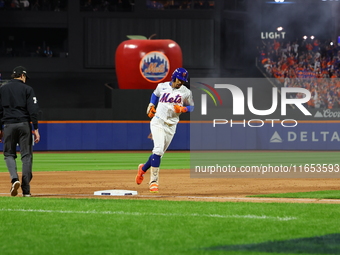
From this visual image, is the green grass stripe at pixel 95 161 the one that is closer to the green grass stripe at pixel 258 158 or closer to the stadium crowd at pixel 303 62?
the green grass stripe at pixel 258 158

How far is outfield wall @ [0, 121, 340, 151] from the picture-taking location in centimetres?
2469

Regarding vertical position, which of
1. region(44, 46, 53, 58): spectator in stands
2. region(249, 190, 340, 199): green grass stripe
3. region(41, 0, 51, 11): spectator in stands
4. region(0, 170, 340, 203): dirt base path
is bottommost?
region(0, 170, 340, 203): dirt base path

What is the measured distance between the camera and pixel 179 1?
121ft

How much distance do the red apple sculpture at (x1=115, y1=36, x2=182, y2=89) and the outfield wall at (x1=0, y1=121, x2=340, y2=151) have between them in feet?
10.7

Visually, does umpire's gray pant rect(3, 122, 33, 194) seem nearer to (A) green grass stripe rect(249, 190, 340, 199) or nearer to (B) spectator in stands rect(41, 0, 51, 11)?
(A) green grass stripe rect(249, 190, 340, 199)

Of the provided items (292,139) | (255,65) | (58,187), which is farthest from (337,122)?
(58,187)

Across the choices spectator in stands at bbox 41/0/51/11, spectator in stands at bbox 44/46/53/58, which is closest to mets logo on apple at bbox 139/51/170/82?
spectator in stands at bbox 44/46/53/58

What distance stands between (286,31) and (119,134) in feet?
67.6

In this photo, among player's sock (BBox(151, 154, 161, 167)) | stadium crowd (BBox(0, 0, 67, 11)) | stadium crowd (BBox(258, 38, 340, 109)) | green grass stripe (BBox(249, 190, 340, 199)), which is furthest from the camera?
stadium crowd (BBox(0, 0, 67, 11))

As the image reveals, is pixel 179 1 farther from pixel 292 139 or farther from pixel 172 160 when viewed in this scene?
pixel 172 160

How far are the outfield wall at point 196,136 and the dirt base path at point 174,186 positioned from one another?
9740 millimetres

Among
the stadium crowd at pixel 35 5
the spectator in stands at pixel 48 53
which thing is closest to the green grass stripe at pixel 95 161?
the spectator in stands at pixel 48 53

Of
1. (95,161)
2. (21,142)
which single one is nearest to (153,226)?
(21,142)

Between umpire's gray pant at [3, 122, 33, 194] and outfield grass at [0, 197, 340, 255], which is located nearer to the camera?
outfield grass at [0, 197, 340, 255]
